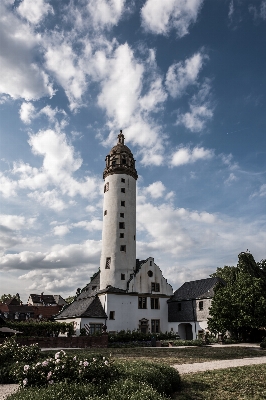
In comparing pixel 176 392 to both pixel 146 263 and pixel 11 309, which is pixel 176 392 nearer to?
pixel 146 263

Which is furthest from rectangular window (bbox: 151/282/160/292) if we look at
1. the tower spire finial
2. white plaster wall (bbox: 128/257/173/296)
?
the tower spire finial

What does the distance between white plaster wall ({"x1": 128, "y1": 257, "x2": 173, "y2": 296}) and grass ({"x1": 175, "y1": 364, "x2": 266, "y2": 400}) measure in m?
30.5

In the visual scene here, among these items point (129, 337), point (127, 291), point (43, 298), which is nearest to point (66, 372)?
point (129, 337)

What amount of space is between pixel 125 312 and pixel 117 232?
11.5 m

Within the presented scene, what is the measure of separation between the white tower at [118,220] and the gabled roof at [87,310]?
2.76 meters

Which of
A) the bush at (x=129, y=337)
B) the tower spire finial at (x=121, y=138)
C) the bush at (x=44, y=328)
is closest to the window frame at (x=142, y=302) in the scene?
the bush at (x=129, y=337)

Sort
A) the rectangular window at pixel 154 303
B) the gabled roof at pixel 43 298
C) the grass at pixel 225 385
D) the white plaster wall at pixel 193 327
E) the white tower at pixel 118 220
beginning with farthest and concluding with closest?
the gabled roof at pixel 43 298 < the rectangular window at pixel 154 303 < the white tower at pixel 118 220 < the white plaster wall at pixel 193 327 < the grass at pixel 225 385

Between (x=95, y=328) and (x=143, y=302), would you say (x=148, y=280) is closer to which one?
(x=143, y=302)

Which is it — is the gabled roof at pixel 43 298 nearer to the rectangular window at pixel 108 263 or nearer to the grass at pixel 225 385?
the rectangular window at pixel 108 263

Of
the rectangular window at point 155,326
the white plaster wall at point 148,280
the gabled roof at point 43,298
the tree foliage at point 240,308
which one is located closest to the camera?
the tree foliage at point 240,308

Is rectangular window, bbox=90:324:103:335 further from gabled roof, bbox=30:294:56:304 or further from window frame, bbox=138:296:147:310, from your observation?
gabled roof, bbox=30:294:56:304

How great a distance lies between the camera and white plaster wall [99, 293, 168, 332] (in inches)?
1677

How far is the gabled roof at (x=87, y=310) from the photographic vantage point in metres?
41.2

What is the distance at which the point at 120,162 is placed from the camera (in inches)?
2047
